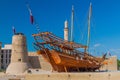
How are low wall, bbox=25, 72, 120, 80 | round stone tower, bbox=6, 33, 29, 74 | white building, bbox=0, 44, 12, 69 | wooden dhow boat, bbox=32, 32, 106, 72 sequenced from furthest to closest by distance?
white building, bbox=0, 44, 12, 69
round stone tower, bbox=6, 33, 29, 74
wooden dhow boat, bbox=32, 32, 106, 72
low wall, bbox=25, 72, 120, 80

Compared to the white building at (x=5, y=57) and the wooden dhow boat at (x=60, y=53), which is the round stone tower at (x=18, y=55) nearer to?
the wooden dhow boat at (x=60, y=53)

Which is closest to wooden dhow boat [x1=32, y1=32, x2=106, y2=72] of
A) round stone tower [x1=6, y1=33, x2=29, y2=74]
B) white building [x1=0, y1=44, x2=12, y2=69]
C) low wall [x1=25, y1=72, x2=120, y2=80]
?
low wall [x1=25, y1=72, x2=120, y2=80]

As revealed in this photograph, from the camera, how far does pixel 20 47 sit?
156 feet

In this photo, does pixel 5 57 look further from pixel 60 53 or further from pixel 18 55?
pixel 60 53

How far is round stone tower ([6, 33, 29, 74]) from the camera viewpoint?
46.4 m

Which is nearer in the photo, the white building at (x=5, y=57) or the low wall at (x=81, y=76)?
the low wall at (x=81, y=76)

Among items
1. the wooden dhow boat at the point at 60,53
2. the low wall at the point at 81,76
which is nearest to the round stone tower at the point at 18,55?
the wooden dhow boat at the point at 60,53

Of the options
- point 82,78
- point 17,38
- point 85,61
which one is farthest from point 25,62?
point 82,78

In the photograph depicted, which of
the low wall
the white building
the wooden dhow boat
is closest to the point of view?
the low wall

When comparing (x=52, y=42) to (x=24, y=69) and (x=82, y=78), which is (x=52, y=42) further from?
(x=24, y=69)

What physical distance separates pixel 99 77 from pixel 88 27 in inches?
1053

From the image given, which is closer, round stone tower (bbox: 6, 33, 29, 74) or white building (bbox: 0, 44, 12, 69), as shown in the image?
round stone tower (bbox: 6, 33, 29, 74)

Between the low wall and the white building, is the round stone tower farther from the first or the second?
the white building

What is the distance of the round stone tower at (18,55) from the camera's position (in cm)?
4644
